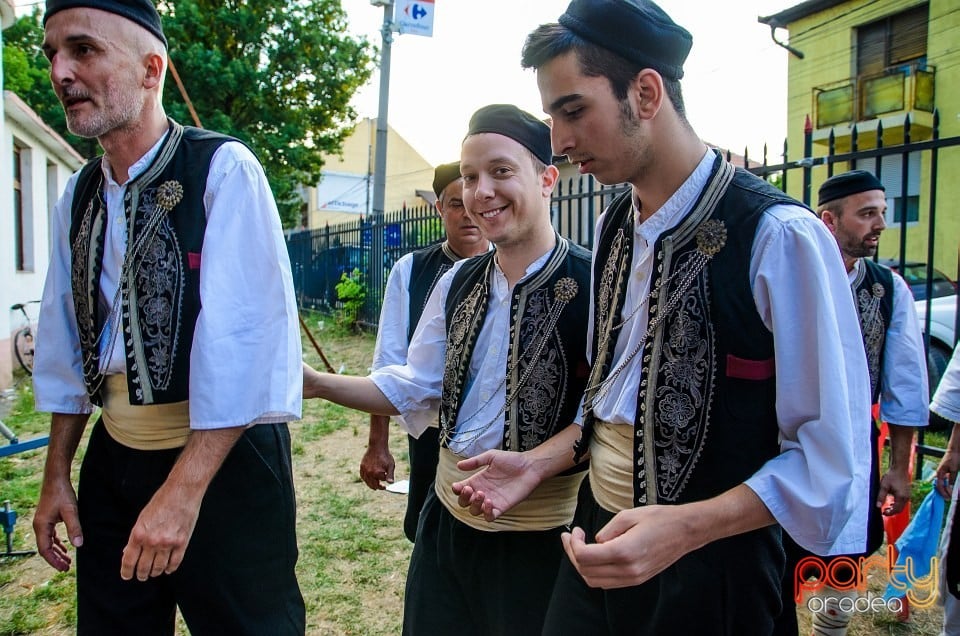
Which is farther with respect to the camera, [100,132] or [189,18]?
[189,18]

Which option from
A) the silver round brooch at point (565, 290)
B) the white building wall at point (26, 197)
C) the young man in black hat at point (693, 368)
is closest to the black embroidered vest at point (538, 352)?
the silver round brooch at point (565, 290)

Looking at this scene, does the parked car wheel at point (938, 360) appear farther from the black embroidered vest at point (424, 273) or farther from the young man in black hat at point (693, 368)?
the young man in black hat at point (693, 368)

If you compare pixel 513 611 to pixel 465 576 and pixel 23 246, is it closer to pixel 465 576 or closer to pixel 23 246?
pixel 465 576

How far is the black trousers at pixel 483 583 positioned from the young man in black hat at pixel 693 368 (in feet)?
1.15

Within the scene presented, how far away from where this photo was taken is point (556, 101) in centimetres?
151

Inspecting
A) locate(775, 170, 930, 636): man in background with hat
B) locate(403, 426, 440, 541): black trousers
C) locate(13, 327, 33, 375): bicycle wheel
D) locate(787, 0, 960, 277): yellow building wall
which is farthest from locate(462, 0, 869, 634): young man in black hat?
locate(13, 327, 33, 375): bicycle wheel

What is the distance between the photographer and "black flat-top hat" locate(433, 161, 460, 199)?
133 inches

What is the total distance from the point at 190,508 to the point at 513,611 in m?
0.97

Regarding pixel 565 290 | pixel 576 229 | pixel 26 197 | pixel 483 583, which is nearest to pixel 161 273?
pixel 565 290

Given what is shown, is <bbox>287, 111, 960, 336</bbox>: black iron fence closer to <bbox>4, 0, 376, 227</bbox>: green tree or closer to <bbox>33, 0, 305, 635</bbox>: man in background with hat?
<bbox>4, 0, 376, 227</bbox>: green tree

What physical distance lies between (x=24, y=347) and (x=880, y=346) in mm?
10870

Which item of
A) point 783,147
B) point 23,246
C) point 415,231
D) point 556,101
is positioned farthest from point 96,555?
point 23,246

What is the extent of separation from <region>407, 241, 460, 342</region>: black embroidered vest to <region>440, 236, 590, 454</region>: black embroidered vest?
0.92 metres

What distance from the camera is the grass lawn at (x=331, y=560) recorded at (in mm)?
3354
